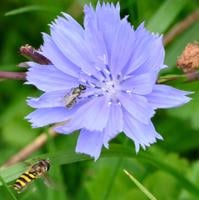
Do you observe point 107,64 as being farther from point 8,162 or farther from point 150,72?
point 8,162

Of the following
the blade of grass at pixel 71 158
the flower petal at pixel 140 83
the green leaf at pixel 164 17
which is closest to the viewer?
the flower petal at pixel 140 83

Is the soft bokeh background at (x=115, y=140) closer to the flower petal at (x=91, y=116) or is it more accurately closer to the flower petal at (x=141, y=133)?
the flower petal at (x=91, y=116)

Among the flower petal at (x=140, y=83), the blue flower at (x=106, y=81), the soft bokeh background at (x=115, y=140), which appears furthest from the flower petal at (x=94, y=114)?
the soft bokeh background at (x=115, y=140)

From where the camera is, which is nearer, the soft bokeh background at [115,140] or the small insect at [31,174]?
the small insect at [31,174]

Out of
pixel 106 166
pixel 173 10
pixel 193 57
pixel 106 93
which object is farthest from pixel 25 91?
pixel 193 57

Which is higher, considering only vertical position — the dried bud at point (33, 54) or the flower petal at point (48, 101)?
the dried bud at point (33, 54)

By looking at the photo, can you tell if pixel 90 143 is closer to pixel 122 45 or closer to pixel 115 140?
pixel 122 45

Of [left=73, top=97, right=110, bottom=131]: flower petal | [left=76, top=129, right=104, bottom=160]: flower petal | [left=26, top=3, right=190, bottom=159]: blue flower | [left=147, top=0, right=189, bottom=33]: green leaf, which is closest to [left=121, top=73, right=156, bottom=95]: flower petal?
[left=26, top=3, right=190, bottom=159]: blue flower

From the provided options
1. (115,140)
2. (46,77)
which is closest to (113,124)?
(46,77)
